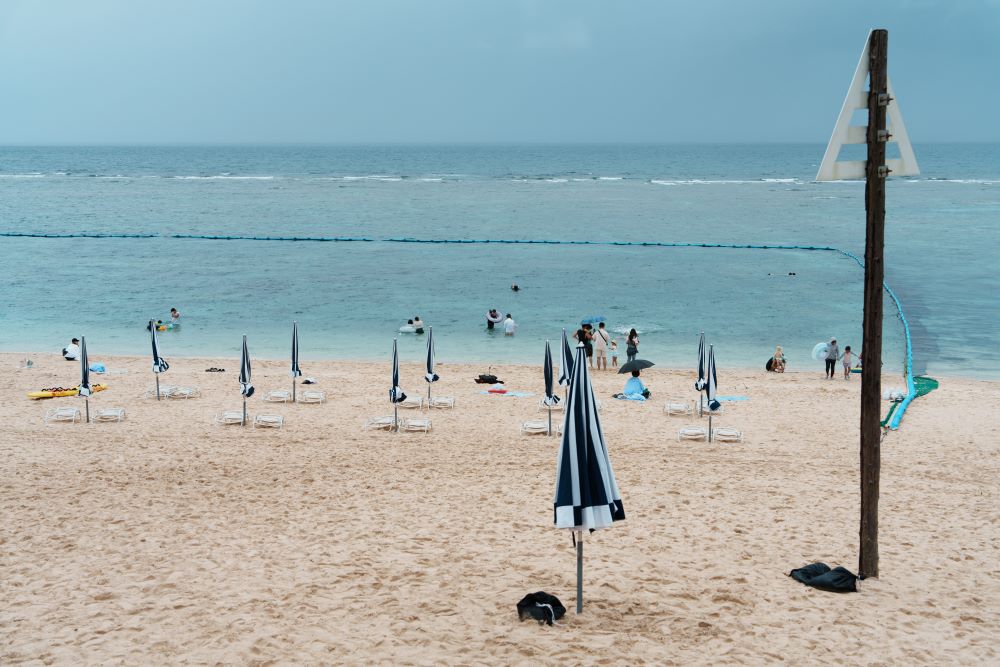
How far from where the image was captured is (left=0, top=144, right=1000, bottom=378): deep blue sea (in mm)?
29578

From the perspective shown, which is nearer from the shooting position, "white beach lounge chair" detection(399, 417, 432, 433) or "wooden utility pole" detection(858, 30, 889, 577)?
"wooden utility pole" detection(858, 30, 889, 577)

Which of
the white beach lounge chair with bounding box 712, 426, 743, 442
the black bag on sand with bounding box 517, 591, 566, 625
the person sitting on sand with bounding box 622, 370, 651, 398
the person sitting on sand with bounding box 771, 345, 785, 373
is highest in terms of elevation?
the person sitting on sand with bounding box 771, 345, 785, 373

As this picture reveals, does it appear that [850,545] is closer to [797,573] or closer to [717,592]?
[797,573]

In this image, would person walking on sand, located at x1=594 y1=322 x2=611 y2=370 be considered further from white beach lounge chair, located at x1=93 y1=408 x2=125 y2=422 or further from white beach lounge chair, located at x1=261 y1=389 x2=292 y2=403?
white beach lounge chair, located at x1=93 y1=408 x2=125 y2=422

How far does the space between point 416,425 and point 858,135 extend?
31.7 ft

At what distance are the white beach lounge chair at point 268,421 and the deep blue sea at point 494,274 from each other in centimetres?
1073

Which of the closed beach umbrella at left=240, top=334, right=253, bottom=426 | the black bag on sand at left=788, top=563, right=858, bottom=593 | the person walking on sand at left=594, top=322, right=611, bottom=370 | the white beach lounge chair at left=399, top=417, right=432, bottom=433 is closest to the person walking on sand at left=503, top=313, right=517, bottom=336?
the person walking on sand at left=594, top=322, right=611, bottom=370

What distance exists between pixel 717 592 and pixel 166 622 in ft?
16.8

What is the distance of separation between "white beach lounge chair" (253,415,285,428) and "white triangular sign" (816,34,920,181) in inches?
430

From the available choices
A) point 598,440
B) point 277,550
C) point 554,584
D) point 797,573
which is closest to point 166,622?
point 277,550

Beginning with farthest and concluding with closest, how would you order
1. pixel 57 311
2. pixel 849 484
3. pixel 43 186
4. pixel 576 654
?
pixel 43 186 < pixel 57 311 < pixel 849 484 < pixel 576 654

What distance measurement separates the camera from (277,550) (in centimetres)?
995

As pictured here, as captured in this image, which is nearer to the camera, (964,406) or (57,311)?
(964,406)

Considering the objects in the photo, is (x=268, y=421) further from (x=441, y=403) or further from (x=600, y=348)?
(x=600, y=348)
